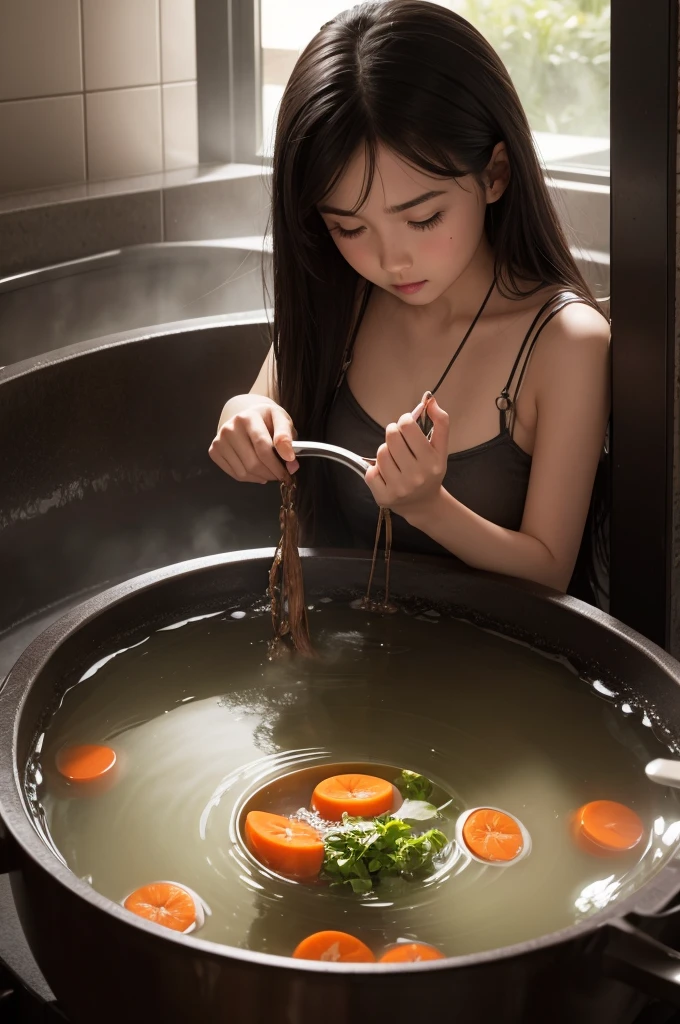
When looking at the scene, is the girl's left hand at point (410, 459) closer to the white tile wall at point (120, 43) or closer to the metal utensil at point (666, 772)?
the metal utensil at point (666, 772)

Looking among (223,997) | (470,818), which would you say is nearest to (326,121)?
(470,818)

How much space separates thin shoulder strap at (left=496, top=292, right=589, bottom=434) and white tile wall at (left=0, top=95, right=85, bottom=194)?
1.42 m

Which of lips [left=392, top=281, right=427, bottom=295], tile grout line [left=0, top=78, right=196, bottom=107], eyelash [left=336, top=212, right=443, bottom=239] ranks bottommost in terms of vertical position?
lips [left=392, top=281, right=427, bottom=295]

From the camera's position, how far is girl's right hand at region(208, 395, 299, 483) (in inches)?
53.5

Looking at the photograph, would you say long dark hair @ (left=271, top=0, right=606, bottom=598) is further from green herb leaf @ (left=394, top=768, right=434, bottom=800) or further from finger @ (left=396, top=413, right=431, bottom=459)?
green herb leaf @ (left=394, top=768, right=434, bottom=800)

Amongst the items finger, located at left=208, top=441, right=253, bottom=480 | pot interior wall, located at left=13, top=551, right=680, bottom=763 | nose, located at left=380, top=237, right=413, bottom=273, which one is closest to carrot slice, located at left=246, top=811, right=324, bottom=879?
pot interior wall, located at left=13, top=551, right=680, bottom=763

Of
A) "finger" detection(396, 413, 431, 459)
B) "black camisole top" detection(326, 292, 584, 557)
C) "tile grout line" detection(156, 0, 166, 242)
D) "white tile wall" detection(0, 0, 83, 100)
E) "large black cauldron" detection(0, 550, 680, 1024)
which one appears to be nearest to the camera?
"large black cauldron" detection(0, 550, 680, 1024)

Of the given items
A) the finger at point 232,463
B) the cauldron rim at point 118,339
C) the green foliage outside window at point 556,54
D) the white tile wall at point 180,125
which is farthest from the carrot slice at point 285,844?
the white tile wall at point 180,125

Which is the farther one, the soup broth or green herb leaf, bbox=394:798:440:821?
green herb leaf, bbox=394:798:440:821

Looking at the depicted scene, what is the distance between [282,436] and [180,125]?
175cm

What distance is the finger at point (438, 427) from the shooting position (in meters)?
1.19

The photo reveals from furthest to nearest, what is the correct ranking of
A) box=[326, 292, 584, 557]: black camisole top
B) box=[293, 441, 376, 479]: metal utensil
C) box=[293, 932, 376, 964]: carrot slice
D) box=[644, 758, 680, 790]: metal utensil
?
box=[326, 292, 584, 557]: black camisole top
box=[293, 441, 376, 479]: metal utensil
box=[644, 758, 680, 790]: metal utensil
box=[293, 932, 376, 964]: carrot slice

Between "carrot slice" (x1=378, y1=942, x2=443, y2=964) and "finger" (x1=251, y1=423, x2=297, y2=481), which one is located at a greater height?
"finger" (x1=251, y1=423, x2=297, y2=481)

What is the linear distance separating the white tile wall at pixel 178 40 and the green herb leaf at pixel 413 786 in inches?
85.7
